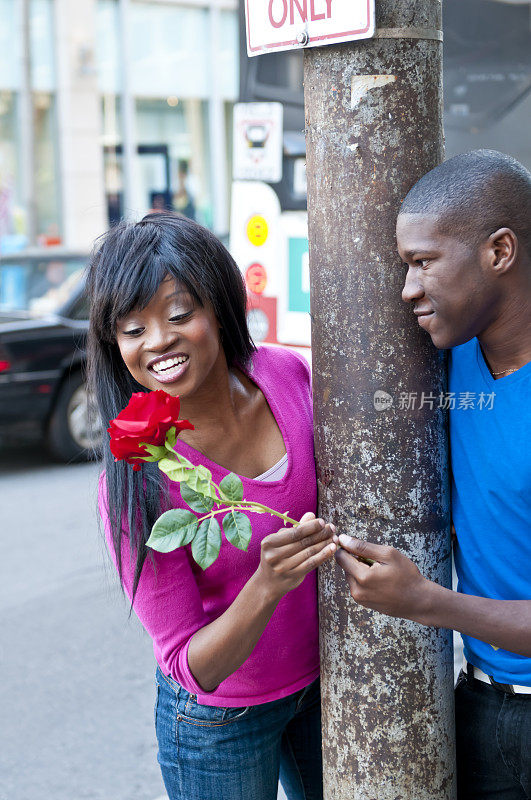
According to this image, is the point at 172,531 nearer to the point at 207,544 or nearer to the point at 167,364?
the point at 207,544

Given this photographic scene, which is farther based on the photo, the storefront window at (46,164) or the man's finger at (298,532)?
the storefront window at (46,164)

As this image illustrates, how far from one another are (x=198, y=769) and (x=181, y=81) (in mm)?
18572

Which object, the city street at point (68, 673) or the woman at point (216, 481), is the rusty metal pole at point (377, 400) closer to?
the woman at point (216, 481)

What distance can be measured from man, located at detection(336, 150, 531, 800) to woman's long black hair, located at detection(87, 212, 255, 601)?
16.2 inches

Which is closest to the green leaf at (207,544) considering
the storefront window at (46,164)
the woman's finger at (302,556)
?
the woman's finger at (302,556)

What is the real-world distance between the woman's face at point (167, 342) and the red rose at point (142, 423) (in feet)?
0.90

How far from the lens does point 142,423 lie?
4.99 feet

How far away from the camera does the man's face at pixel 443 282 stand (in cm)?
156

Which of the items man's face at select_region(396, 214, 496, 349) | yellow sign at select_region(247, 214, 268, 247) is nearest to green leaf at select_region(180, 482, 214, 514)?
man's face at select_region(396, 214, 496, 349)

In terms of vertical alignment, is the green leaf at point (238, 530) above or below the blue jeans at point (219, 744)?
above

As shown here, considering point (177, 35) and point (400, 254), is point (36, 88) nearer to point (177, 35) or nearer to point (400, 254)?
point (177, 35)

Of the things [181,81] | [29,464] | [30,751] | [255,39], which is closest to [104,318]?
[255,39]

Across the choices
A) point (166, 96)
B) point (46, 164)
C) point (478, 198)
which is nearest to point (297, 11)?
point (478, 198)

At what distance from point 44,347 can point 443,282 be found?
6.20 meters
